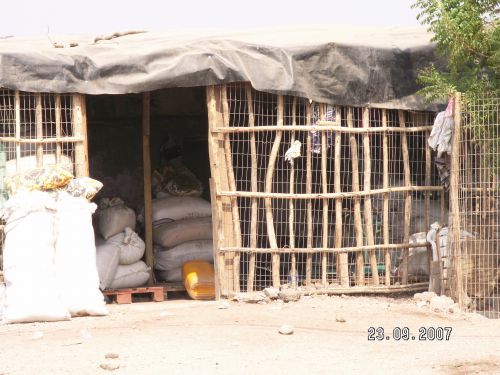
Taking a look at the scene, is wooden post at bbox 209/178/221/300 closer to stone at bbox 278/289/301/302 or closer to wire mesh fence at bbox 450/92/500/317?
stone at bbox 278/289/301/302

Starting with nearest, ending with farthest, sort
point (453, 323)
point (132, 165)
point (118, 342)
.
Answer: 1. point (118, 342)
2. point (453, 323)
3. point (132, 165)

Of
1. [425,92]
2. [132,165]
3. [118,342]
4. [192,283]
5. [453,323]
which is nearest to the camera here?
[118,342]

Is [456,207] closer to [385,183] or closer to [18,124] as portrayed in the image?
[385,183]

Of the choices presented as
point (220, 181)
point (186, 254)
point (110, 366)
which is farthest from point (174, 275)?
point (110, 366)

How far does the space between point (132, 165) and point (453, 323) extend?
17.1ft

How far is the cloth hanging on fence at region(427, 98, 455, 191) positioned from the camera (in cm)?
984

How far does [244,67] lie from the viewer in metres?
10.1

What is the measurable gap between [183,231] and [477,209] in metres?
3.62

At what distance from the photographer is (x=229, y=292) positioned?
1030 cm

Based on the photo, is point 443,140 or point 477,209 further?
point 443,140

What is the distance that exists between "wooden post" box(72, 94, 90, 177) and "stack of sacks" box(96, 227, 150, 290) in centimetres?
120

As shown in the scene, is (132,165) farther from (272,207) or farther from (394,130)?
(394,130)

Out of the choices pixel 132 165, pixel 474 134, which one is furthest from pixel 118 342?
pixel 132 165

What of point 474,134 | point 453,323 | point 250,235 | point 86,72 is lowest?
point 453,323
